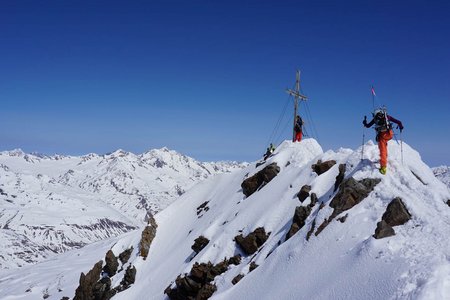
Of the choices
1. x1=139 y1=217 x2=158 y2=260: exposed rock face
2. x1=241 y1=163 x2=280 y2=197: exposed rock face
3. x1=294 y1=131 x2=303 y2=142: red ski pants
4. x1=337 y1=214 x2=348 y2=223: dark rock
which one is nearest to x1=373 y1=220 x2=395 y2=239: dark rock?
x1=337 y1=214 x2=348 y2=223: dark rock

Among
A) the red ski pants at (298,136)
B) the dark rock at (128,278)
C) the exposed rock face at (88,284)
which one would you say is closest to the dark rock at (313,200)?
the red ski pants at (298,136)

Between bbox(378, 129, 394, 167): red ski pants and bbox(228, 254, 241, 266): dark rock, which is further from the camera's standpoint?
bbox(228, 254, 241, 266): dark rock

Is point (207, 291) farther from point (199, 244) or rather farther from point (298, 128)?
point (298, 128)

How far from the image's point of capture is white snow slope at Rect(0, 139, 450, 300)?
14953mm

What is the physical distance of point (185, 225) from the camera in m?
49.5

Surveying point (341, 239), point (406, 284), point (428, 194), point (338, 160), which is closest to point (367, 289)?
point (406, 284)

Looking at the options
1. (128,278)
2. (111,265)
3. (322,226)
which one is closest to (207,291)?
(322,226)

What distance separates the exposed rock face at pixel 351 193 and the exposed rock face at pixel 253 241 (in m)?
8.84

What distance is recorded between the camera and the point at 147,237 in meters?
50.1

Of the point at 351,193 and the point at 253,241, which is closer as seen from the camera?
the point at 351,193

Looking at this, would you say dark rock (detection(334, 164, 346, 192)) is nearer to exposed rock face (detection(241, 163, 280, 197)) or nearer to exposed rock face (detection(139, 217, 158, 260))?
exposed rock face (detection(241, 163, 280, 197))

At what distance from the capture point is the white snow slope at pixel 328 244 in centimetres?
1495

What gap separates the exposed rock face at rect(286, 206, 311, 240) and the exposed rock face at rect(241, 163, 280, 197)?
1359 cm

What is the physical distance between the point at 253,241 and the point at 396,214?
13677 mm
